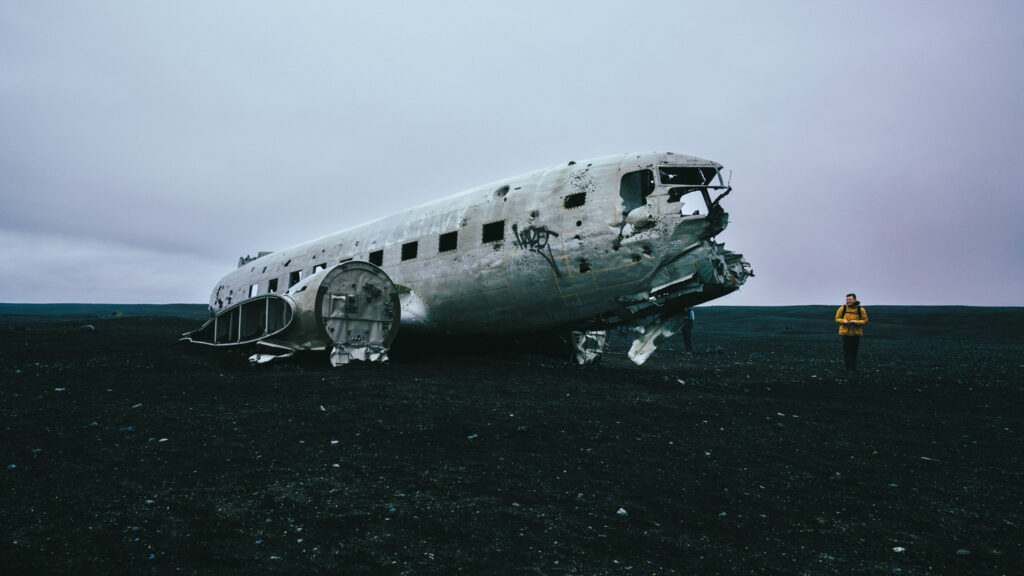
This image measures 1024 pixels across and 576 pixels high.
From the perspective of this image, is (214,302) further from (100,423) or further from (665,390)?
(665,390)

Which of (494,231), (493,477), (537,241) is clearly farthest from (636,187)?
(493,477)

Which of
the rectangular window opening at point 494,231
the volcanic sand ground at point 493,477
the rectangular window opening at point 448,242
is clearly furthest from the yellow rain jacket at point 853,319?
the rectangular window opening at point 448,242

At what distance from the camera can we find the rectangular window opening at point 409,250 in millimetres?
14844

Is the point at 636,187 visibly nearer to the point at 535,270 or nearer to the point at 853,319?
the point at 535,270

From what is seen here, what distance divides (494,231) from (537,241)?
1476mm

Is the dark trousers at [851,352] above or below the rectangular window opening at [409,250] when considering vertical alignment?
below

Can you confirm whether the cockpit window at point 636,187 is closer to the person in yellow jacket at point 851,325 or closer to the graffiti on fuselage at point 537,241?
the graffiti on fuselage at point 537,241

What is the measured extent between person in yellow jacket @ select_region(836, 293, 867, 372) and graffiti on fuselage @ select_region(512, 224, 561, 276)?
9.95 m

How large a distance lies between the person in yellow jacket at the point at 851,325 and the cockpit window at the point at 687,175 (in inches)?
285

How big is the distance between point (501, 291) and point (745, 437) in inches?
283

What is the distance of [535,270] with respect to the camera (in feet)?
40.7

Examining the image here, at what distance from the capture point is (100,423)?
698 cm

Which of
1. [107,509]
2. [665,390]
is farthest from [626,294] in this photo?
[107,509]

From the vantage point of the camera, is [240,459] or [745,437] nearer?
[240,459]
